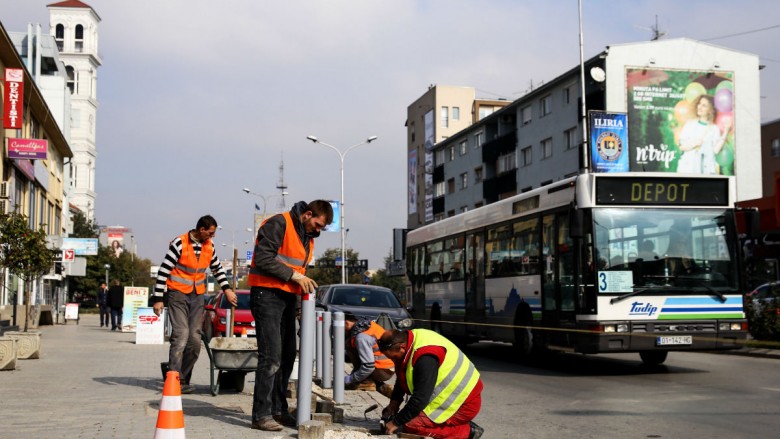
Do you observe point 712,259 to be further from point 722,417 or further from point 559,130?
point 559,130

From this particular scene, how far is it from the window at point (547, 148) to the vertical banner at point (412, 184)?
29.1 meters

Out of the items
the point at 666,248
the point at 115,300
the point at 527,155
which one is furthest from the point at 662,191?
the point at 527,155

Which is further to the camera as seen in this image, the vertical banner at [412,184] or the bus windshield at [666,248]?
the vertical banner at [412,184]

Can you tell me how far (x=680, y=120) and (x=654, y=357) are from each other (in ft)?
122

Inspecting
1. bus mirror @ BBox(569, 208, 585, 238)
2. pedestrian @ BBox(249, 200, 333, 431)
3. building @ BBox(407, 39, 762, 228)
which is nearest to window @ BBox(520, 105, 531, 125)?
building @ BBox(407, 39, 762, 228)

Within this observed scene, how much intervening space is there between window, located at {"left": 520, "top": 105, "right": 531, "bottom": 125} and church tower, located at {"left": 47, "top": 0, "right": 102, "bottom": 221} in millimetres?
52667

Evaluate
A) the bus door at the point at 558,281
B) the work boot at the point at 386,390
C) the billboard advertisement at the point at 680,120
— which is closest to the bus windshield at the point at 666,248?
the bus door at the point at 558,281

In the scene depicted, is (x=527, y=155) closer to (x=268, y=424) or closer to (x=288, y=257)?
(x=288, y=257)

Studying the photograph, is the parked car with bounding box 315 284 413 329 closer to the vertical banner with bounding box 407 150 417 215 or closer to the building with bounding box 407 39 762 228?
the building with bounding box 407 39 762 228

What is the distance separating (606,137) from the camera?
4159 cm

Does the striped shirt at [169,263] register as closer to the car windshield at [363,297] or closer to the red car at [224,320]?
the car windshield at [363,297]

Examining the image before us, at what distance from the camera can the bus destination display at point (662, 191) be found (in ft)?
45.3

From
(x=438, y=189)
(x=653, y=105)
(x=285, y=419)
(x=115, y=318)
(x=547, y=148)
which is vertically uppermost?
(x=653, y=105)

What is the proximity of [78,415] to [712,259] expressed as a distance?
9624mm
